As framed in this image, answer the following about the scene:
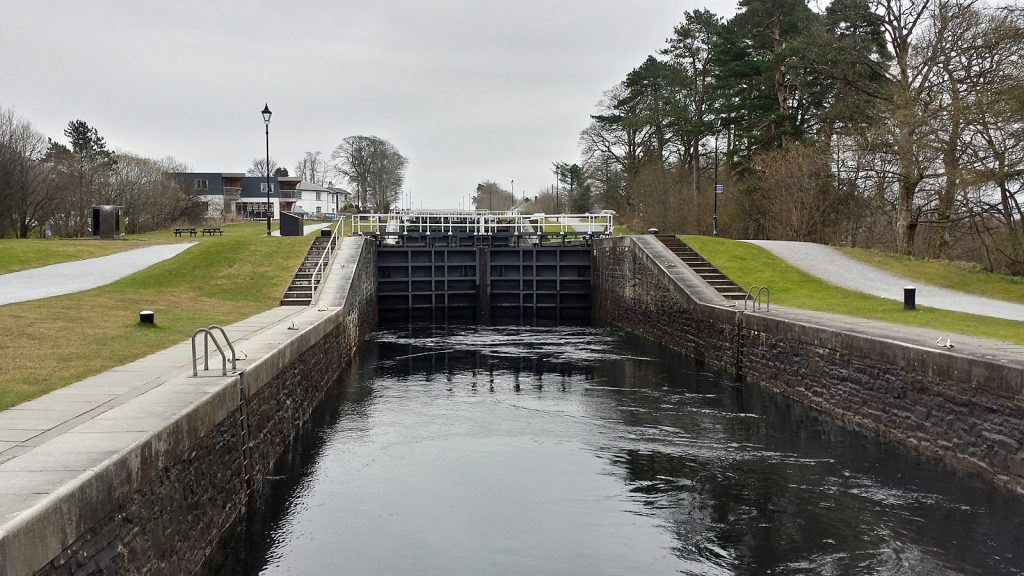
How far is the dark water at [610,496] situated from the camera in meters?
8.04

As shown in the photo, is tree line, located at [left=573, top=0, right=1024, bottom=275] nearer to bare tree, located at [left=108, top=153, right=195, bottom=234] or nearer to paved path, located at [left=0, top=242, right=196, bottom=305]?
paved path, located at [left=0, top=242, right=196, bottom=305]

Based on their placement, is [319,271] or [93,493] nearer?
[93,493]

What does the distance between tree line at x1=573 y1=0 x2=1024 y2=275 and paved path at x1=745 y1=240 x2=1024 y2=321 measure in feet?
9.31

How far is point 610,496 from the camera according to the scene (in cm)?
986

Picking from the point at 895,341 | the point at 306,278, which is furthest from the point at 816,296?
the point at 306,278

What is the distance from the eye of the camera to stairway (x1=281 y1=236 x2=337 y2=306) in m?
20.2

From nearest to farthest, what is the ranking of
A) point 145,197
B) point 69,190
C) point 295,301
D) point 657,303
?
point 295,301 < point 657,303 < point 69,190 < point 145,197

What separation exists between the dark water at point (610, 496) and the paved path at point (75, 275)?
930cm

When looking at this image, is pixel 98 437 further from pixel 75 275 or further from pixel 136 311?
pixel 75 275

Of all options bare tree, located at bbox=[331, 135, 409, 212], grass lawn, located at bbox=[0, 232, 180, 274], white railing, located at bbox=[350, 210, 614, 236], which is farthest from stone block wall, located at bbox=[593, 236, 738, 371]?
bare tree, located at bbox=[331, 135, 409, 212]

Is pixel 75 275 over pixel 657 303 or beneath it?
over

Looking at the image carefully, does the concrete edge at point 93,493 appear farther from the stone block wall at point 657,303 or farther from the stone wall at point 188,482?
the stone block wall at point 657,303

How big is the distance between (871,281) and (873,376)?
11.2m

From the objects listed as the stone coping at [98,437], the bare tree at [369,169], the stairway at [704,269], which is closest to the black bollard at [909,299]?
the stairway at [704,269]
